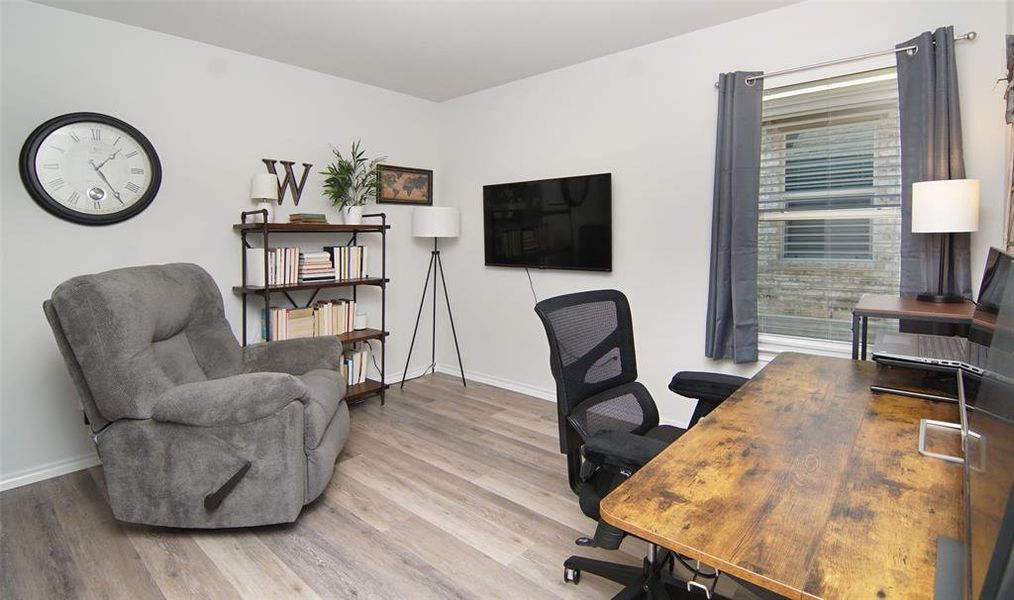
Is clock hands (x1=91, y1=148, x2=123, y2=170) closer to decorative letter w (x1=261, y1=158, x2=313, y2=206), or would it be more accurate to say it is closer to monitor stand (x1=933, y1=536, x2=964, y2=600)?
decorative letter w (x1=261, y1=158, x2=313, y2=206)

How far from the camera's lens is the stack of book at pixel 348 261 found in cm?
370

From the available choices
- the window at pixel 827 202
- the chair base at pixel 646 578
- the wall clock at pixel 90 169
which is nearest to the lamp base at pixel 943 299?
the window at pixel 827 202

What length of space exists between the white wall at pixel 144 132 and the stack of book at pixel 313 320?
357 millimetres

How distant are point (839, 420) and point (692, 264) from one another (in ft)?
6.31

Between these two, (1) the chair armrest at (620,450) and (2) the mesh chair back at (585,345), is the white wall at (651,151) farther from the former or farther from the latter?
(1) the chair armrest at (620,450)

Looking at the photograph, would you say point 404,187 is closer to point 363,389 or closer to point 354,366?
point 354,366

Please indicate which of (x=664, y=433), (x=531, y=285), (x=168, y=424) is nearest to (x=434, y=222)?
(x=531, y=285)

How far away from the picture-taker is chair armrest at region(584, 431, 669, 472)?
1.38m

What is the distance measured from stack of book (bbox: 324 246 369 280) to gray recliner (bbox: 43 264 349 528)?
57.3 inches

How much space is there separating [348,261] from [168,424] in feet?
6.05

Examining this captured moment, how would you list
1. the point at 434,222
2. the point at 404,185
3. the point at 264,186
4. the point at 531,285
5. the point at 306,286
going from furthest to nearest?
the point at 404,185
the point at 434,222
the point at 531,285
the point at 306,286
the point at 264,186

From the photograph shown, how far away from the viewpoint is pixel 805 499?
98cm

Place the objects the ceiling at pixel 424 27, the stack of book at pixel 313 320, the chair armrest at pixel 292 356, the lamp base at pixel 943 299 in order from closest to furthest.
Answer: the lamp base at pixel 943 299 → the ceiling at pixel 424 27 → the chair armrest at pixel 292 356 → the stack of book at pixel 313 320

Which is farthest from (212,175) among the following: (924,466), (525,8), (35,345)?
(924,466)
